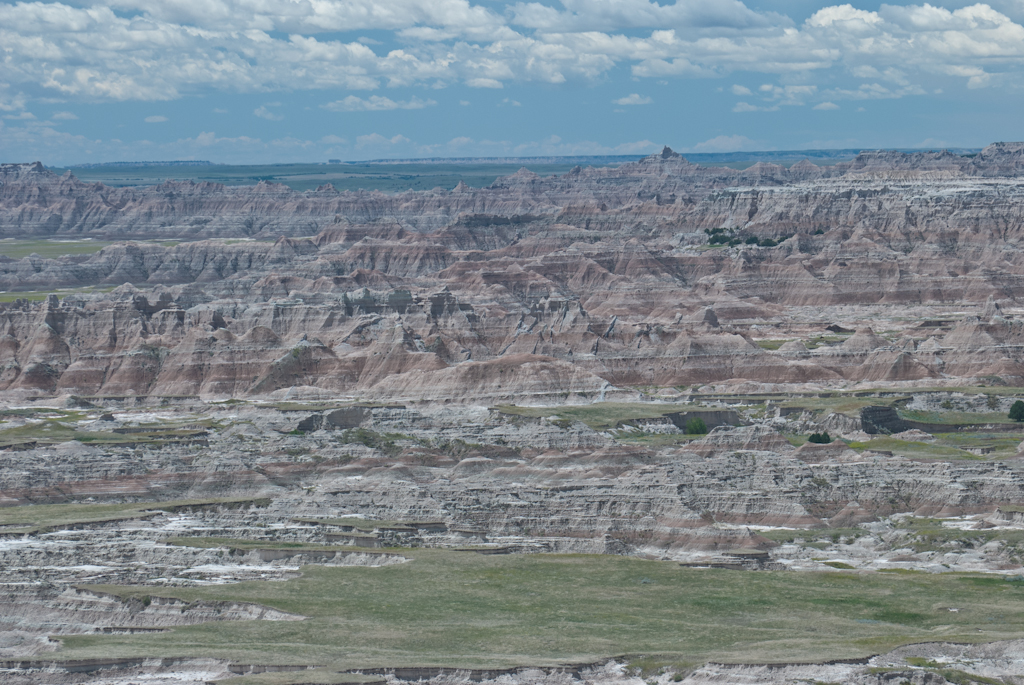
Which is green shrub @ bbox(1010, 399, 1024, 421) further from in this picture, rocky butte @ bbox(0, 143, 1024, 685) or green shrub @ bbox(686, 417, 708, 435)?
green shrub @ bbox(686, 417, 708, 435)

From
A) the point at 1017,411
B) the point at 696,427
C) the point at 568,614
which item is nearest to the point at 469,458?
the point at 696,427

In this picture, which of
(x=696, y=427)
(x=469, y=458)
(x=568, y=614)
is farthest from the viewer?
(x=696, y=427)

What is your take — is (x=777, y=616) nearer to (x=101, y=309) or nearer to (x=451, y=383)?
(x=451, y=383)

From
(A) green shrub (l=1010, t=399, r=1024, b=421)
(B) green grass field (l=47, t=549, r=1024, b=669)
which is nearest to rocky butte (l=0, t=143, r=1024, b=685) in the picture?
(A) green shrub (l=1010, t=399, r=1024, b=421)

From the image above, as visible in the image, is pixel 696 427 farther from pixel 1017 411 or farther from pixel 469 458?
pixel 1017 411

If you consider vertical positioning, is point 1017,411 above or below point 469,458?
above

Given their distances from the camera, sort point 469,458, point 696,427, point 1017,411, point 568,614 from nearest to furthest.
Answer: point 568,614 → point 469,458 → point 696,427 → point 1017,411

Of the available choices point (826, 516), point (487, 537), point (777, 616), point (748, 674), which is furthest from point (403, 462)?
point (748, 674)
